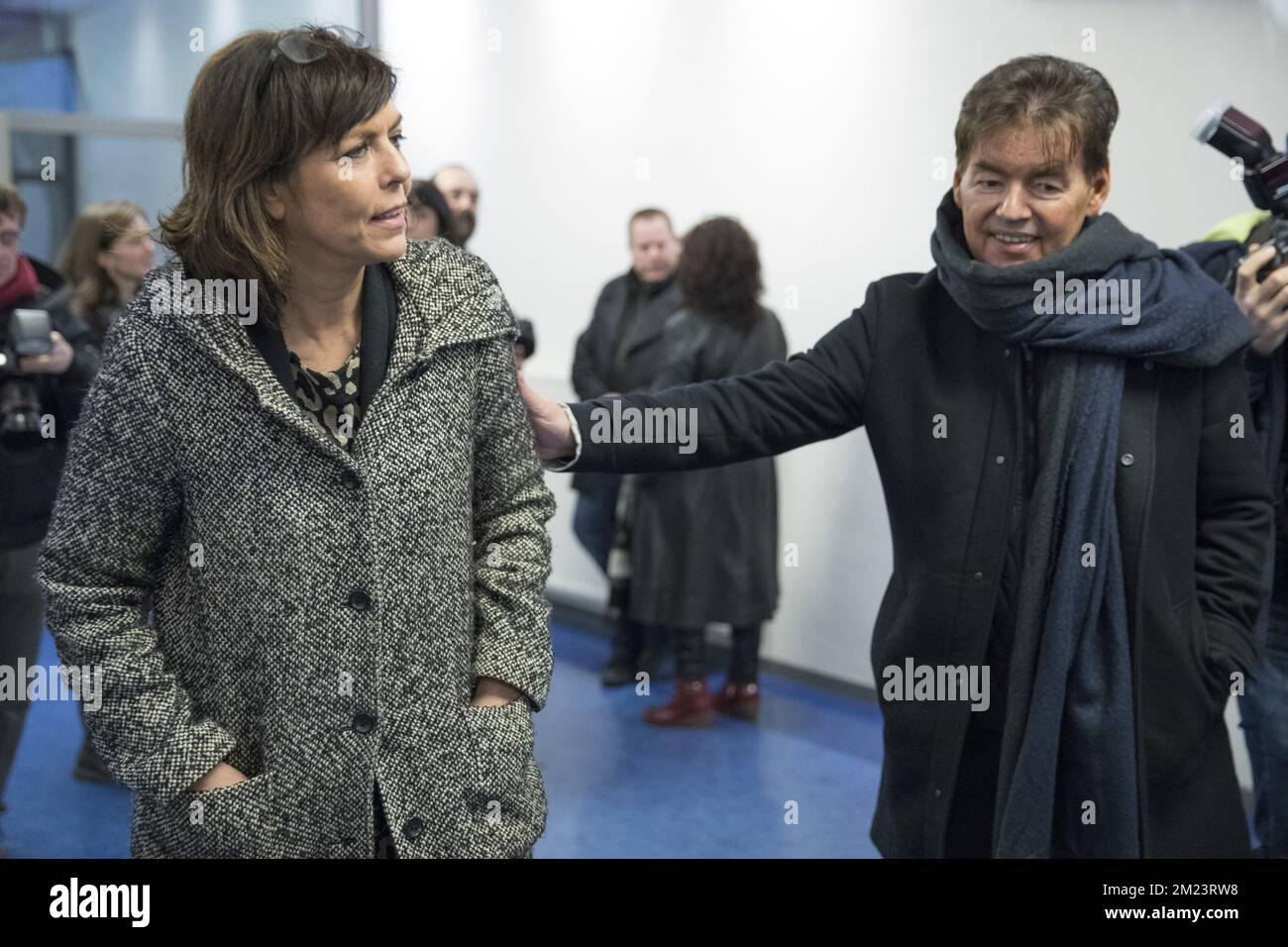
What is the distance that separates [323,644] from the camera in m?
1.48

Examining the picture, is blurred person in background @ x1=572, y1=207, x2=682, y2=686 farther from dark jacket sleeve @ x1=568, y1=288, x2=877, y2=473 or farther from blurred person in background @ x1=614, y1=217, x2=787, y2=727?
dark jacket sleeve @ x1=568, y1=288, x2=877, y2=473

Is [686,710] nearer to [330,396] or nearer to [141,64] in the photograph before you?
[330,396]

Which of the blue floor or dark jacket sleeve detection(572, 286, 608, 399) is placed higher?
dark jacket sleeve detection(572, 286, 608, 399)

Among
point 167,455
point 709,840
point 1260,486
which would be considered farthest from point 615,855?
point 167,455

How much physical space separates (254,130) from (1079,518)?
1109 mm

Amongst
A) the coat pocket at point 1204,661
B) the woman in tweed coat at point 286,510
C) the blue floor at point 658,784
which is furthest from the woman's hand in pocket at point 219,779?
the blue floor at point 658,784

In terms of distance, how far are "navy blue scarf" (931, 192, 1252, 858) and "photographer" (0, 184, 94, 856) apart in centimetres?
194

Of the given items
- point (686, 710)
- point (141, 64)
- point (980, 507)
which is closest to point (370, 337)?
point (980, 507)

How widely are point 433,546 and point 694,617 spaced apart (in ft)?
9.94

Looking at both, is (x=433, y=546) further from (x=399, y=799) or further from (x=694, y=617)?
(x=694, y=617)

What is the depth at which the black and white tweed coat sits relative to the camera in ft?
4.75

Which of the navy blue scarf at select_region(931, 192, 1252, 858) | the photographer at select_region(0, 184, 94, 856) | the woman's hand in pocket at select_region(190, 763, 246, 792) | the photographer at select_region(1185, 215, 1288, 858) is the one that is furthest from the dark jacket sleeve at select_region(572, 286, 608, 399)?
the woman's hand in pocket at select_region(190, 763, 246, 792)

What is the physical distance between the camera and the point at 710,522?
450 centimetres

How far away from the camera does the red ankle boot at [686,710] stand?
4.55 metres
